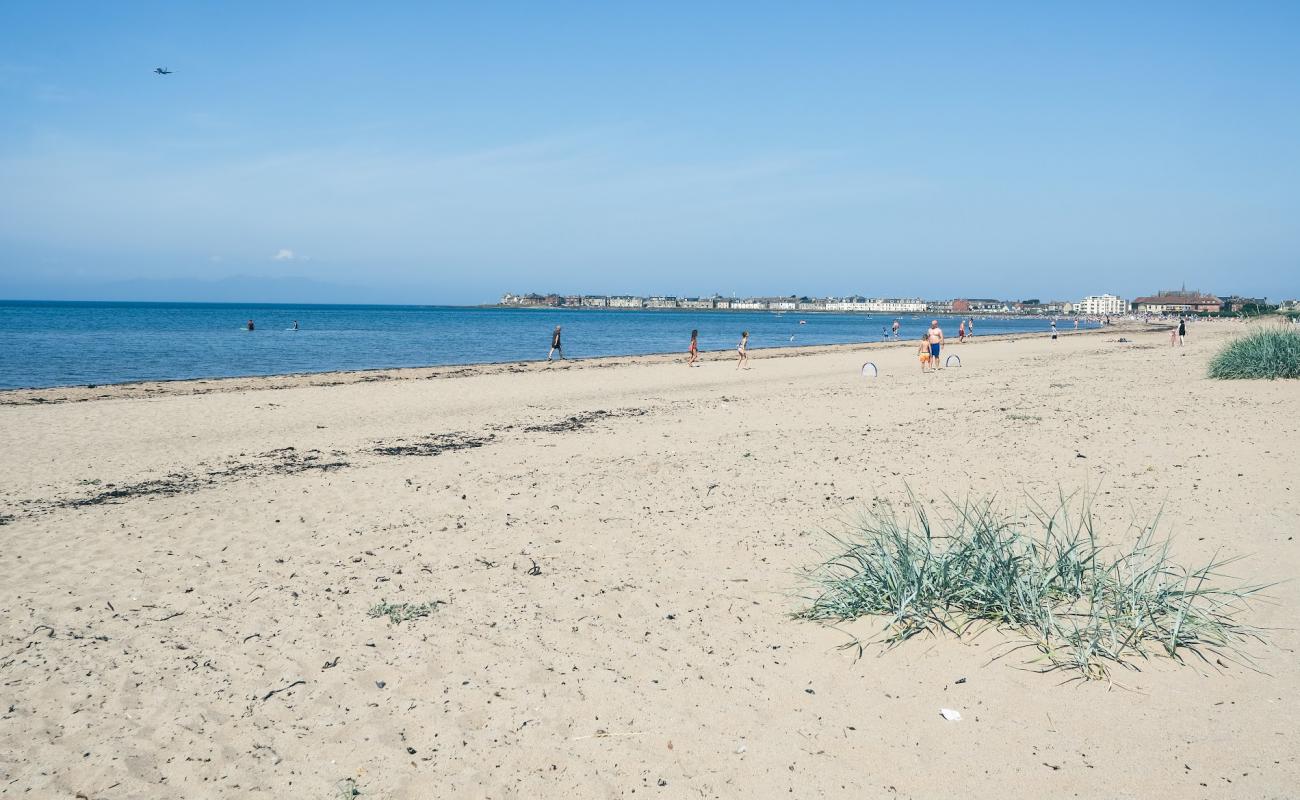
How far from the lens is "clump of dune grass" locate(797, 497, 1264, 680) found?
15.9ft

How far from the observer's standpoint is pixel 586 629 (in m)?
5.77

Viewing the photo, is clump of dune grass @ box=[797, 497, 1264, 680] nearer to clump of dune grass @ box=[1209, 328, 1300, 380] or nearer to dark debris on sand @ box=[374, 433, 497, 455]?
dark debris on sand @ box=[374, 433, 497, 455]

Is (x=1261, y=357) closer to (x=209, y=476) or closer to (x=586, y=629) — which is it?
(x=586, y=629)

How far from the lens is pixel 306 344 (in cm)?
5725

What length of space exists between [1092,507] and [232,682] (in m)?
→ 7.22

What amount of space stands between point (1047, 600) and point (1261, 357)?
1590 cm

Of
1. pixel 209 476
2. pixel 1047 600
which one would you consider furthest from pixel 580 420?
pixel 1047 600

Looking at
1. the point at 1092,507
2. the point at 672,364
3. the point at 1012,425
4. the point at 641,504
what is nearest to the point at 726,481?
the point at 641,504

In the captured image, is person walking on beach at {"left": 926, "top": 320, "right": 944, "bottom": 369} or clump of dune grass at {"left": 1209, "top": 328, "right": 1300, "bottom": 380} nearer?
clump of dune grass at {"left": 1209, "top": 328, "right": 1300, "bottom": 380}

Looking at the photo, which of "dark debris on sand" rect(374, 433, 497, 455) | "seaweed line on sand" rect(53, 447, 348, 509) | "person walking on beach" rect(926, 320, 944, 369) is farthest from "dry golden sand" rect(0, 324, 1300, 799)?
"person walking on beach" rect(926, 320, 944, 369)

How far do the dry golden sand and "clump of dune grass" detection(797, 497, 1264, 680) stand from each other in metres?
0.16

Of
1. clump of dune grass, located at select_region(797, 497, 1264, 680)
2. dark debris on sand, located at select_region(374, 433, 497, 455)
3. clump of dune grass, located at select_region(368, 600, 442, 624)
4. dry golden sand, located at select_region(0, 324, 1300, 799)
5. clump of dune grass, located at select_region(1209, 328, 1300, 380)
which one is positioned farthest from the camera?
clump of dune grass, located at select_region(1209, 328, 1300, 380)

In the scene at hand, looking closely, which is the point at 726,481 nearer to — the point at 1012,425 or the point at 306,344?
the point at 1012,425

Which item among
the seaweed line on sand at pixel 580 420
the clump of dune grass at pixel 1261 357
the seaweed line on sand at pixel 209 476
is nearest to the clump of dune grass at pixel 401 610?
the seaweed line on sand at pixel 209 476
